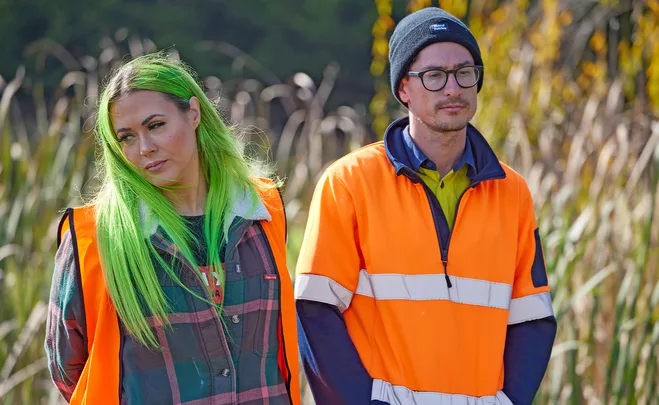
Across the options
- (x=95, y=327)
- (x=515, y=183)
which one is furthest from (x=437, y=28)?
(x=95, y=327)

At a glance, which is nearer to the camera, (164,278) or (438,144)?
(164,278)

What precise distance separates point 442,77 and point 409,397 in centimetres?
77

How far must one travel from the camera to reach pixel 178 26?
14.2 meters

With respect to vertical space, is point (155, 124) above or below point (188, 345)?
above

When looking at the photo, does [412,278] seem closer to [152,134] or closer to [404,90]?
[404,90]

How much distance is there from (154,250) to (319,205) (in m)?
0.42

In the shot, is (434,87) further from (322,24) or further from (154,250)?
(322,24)

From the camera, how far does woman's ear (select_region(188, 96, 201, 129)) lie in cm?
218

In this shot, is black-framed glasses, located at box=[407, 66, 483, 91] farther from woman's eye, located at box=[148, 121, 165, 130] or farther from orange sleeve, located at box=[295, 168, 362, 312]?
woman's eye, located at box=[148, 121, 165, 130]

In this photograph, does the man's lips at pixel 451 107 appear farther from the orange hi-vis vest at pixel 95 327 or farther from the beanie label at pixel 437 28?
the orange hi-vis vest at pixel 95 327

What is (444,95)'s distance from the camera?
2.21m

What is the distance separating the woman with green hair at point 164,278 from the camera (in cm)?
198

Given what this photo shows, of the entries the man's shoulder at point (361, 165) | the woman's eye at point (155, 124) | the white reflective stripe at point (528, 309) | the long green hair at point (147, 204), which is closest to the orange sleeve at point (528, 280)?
the white reflective stripe at point (528, 309)

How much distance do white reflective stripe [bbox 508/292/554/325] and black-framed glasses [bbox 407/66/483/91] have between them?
55 cm
